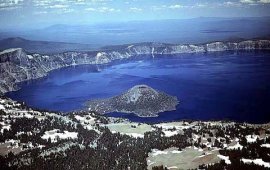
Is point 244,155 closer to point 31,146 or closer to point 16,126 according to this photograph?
point 31,146

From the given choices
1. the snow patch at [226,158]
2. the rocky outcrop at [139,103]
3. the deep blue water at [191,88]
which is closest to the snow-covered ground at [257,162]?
the snow patch at [226,158]

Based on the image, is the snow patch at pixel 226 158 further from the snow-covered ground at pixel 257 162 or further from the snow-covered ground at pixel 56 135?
the snow-covered ground at pixel 56 135

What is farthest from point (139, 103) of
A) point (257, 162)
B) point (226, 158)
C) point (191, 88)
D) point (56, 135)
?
point (257, 162)

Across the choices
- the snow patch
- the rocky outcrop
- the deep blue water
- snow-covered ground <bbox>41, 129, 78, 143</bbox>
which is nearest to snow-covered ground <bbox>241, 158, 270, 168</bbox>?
the snow patch

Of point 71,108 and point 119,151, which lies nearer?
point 119,151

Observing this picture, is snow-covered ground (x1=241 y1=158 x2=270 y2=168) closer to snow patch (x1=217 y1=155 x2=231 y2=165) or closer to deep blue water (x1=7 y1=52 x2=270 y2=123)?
snow patch (x1=217 y1=155 x2=231 y2=165)

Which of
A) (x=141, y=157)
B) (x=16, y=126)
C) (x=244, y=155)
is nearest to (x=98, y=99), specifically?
(x=16, y=126)
